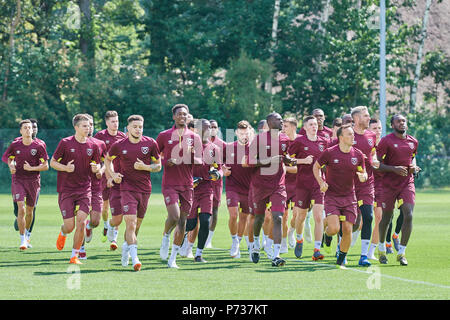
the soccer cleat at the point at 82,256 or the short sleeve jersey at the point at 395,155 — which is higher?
the short sleeve jersey at the point at 395,155

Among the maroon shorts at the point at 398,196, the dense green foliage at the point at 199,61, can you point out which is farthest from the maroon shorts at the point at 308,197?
the dense green foliage at the point at 199,61

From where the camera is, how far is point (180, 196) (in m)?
13.5

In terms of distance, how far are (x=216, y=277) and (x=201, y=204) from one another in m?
2.16

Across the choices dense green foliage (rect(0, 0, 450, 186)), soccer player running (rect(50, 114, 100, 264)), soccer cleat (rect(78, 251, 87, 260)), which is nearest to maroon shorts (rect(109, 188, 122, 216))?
soccer cleat (rect(78, 251, 87, 260))

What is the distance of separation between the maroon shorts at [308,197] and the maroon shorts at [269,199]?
1661 mm

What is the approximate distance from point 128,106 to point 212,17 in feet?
25.6

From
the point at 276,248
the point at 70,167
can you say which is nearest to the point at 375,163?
the point at 276,248

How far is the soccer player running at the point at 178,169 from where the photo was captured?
13.4 m

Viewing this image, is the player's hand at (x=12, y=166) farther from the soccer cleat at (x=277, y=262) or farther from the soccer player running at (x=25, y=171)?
the soccer cleat at (x=277, y=262)

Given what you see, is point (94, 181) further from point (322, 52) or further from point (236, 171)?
point (322, 52)

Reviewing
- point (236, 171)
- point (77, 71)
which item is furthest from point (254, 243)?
point (77, 71)

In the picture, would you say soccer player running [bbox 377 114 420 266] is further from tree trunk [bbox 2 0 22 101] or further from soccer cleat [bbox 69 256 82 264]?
tree trunk [bbox 2 0 22 101]

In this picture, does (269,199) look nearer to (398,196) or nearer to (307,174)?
(307,174)
